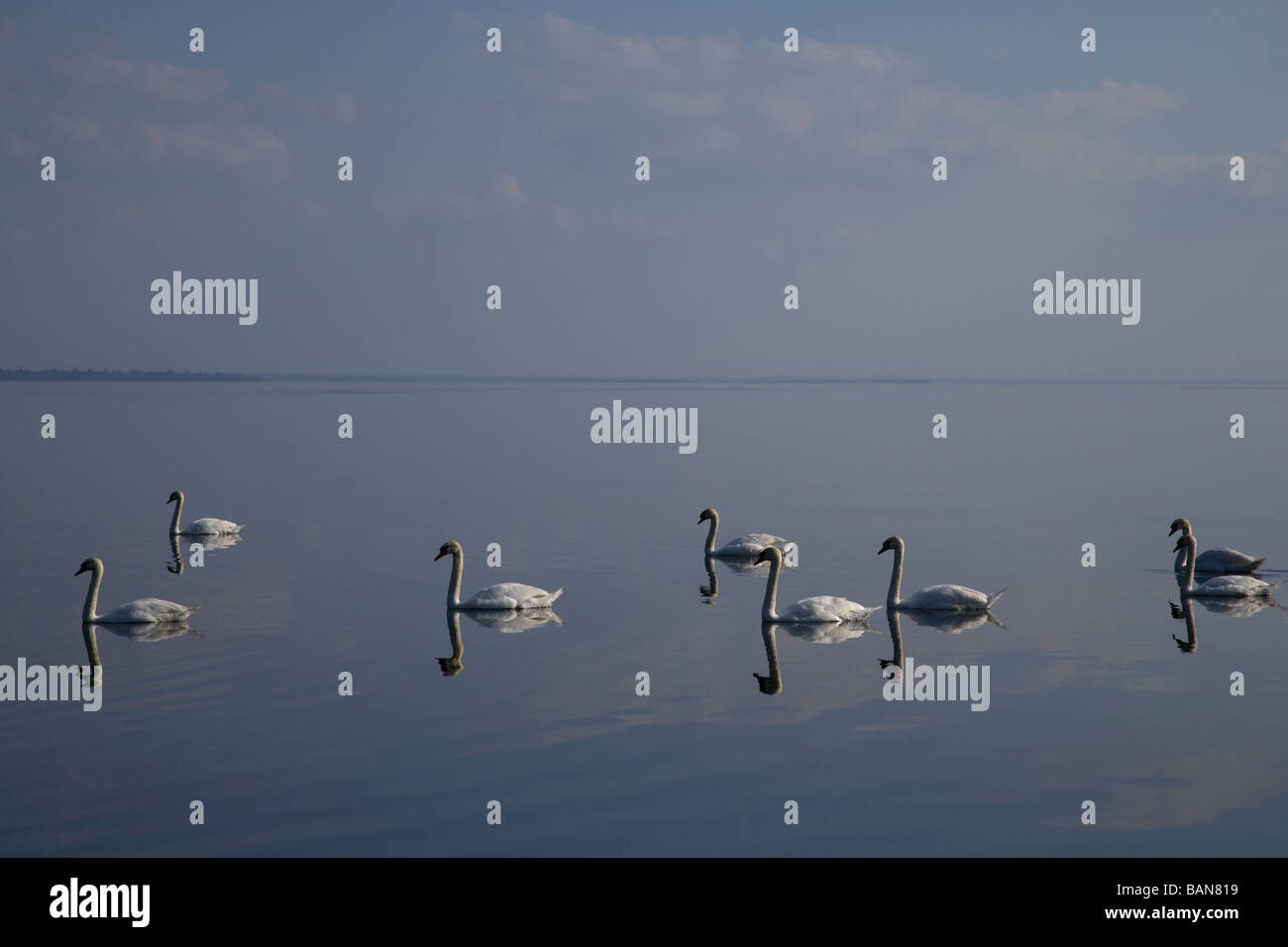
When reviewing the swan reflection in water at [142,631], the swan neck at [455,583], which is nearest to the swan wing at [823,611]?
the swan neck at [455,583]

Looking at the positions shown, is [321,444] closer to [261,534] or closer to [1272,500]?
[261,534]

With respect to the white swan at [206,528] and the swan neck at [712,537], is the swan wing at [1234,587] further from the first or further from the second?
the white swan at [206,528]

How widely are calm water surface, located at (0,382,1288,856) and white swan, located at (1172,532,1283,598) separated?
3.70 feet

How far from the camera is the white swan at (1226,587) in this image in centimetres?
2373

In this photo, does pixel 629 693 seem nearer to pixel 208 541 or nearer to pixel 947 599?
pixel 947 599

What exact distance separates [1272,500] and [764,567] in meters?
19.5

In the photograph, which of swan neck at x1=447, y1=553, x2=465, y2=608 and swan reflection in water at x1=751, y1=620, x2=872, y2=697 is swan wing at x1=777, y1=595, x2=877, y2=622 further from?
swan neck at x1=447, y1=553, x2=465, y2=608

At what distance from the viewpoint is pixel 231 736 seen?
1484 centimetres

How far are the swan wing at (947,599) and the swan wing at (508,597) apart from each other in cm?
605

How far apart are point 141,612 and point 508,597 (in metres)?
5.78

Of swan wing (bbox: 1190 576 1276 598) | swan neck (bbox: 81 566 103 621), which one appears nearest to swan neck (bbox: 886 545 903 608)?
swan wing (bbox: 1190 576 1276 598)

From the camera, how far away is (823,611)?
21000 mm

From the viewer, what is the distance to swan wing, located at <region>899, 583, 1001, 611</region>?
2188 cm

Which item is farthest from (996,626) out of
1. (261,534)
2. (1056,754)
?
(261,534)
